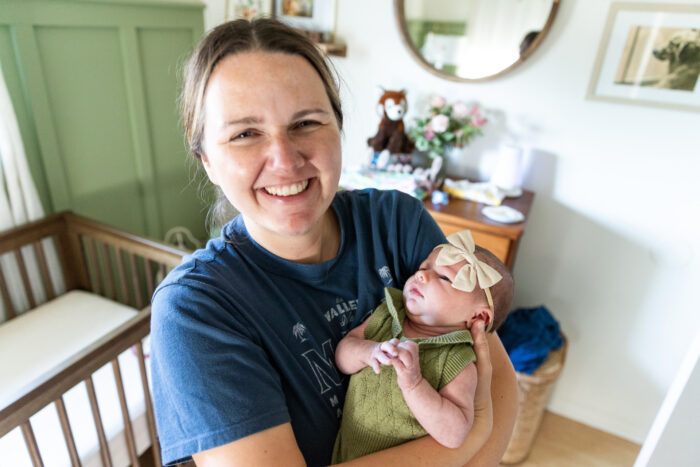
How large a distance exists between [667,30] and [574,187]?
29.3 inches

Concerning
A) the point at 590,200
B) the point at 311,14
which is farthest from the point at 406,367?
the point at 311,14

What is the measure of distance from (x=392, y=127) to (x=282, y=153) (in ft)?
5.14

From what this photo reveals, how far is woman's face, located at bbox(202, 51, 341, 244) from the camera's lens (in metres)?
0.74

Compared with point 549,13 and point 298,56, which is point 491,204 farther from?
point 298,56

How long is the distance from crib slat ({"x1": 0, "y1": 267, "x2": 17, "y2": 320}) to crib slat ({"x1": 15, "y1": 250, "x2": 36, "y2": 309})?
0.23 ft

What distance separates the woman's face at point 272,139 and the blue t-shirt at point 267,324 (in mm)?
121

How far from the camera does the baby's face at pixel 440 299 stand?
980 mm

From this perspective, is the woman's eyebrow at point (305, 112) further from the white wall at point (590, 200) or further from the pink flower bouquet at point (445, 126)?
the pink flower bouquet at point (445, 126)

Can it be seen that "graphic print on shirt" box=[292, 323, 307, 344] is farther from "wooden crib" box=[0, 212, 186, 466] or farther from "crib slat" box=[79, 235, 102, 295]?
"crib slat" box=[79, 235, 102, 295]

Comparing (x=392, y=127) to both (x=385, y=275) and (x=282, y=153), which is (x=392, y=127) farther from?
(x=282, y=153)

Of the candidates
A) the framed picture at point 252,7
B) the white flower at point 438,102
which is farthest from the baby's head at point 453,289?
the framed picture at point 252,7

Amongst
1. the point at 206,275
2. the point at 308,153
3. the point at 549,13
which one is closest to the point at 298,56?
the point at 308,153

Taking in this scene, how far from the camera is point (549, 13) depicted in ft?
6.22

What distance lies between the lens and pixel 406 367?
810mm
